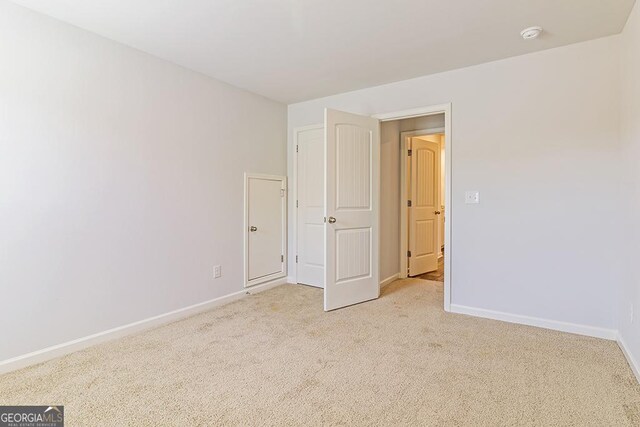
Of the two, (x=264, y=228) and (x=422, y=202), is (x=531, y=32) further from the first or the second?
(x=264, y=228)

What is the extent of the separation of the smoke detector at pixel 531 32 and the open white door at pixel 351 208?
4.98ft

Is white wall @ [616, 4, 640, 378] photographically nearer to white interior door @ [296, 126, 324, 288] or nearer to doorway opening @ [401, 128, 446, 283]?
doorway opening @ [401, 128, 446, 283]

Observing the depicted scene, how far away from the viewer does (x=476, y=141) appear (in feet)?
10.0

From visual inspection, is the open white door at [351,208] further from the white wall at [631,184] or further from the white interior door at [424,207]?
the white wall at [631,184]

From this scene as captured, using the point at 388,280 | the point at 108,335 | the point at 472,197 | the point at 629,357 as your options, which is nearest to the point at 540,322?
the point at 629,357

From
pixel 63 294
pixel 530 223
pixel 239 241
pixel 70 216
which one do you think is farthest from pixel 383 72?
pixel 63 294

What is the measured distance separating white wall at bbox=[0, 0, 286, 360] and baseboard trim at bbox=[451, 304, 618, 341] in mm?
2441

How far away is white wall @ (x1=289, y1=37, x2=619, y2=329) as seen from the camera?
2559mm

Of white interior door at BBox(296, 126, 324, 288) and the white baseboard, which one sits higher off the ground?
white interior door at BBox(296, 126, 324, 288)

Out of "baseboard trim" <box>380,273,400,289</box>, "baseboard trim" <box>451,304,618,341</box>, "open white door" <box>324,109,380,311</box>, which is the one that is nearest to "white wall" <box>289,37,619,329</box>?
"baseboard trim" <box>451,304,618,341</box>

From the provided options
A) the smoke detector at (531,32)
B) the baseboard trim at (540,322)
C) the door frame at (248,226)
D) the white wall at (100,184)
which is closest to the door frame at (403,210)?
the baseboard trim at (540,322)

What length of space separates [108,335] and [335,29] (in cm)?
290

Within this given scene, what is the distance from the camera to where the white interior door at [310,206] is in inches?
163

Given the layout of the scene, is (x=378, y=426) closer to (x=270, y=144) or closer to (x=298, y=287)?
(x=298, y=287)
